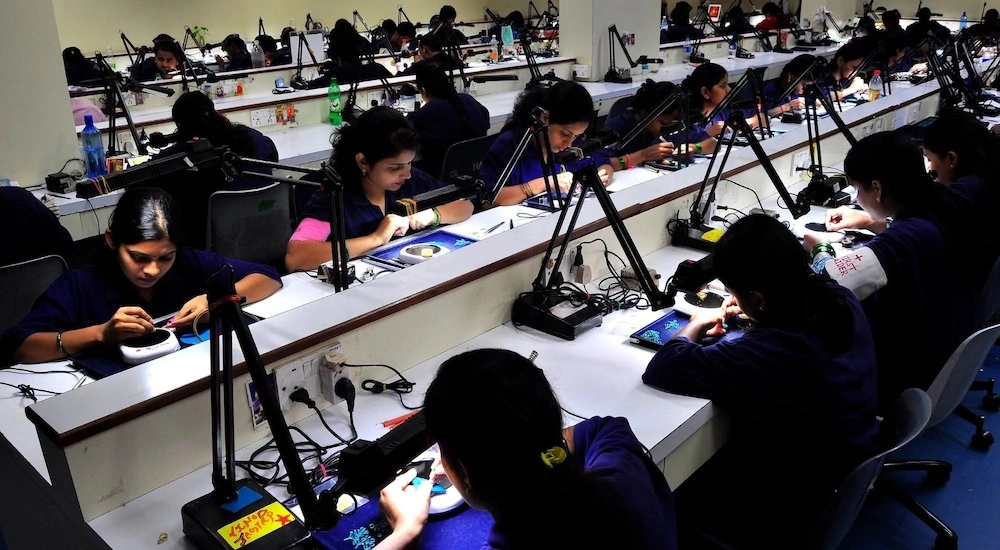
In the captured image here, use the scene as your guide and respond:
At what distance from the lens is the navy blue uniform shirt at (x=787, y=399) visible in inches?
62.7

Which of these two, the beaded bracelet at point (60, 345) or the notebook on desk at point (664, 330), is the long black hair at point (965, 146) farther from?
the beaded bracelet at point (60, 345)

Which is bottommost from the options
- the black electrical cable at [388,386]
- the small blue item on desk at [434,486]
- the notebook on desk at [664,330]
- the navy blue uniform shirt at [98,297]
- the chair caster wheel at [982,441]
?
the chair caster wheel at [982,441]

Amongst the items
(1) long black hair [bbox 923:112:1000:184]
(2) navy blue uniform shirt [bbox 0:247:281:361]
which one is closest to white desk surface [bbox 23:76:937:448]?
(2) navy blue uniform shirt [bbox 0:247:281:361]

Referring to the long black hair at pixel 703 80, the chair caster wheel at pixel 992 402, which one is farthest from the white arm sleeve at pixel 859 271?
the long black hair at pixel 703 80

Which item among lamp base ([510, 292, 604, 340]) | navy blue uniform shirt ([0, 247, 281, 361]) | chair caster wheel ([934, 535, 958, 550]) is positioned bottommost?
chair caster wheel ([934, 535, 958, 550])

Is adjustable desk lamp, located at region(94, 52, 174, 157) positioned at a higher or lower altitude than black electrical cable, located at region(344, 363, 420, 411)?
higher

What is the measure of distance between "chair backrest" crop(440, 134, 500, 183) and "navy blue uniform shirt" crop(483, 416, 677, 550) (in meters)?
2.33

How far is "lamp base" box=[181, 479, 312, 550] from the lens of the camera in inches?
47.3

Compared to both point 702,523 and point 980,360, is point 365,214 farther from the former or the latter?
point 980,360

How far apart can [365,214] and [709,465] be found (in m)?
1.41

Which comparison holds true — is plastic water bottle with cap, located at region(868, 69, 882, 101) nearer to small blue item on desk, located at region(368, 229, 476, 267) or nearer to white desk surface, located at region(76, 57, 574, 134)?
white desk surface, located at region(76, 57, 574, 134)

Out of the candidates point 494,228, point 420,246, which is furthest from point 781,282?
point 494,228

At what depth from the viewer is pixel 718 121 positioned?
173 inches

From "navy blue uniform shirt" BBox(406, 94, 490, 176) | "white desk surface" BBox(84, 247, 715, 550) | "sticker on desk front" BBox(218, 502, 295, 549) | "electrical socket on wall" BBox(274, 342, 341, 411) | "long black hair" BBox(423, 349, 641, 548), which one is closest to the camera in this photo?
"long black hair" BBox(423, 349, 641, 548)
